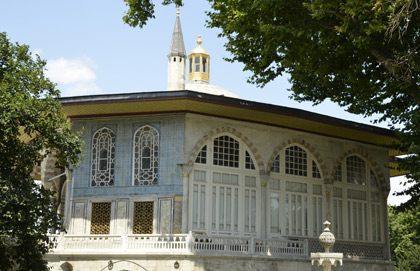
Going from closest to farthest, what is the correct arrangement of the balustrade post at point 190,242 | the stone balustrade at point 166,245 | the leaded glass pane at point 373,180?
the balustrade post at point 190,242
the stone balustrade at point 166,245
the leaded glass pane at point 373,180

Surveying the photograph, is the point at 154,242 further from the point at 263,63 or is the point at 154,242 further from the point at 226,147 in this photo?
the point at 263,63

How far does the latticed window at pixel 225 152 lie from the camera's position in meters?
21.5

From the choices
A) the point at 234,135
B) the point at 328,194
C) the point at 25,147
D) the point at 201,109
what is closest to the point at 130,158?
the point at 201,109

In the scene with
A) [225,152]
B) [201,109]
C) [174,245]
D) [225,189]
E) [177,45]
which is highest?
[177,45]

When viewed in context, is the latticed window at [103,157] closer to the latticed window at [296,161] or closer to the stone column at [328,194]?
the latticed window at [296,161]

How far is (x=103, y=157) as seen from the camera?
70.9 ft

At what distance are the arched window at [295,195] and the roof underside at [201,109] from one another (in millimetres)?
1254

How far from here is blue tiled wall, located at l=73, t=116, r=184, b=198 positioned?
20.7 meters

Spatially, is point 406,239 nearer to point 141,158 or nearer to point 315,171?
point 315,171

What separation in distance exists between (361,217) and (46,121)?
1447cm

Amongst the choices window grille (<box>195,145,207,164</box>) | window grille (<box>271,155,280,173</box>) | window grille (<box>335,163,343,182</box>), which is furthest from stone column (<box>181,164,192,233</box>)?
window grille (<box>335,163,343,182</box>)

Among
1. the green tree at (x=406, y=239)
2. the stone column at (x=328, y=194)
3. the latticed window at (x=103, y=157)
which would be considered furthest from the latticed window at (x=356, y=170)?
the green tree at (x=406, y=239)

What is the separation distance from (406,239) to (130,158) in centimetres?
2666

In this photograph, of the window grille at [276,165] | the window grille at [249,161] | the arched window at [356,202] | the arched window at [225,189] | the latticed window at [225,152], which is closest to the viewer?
the arched window at [225,189]
